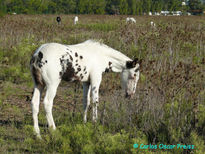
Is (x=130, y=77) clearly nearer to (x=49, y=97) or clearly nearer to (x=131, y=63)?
(x=131, y=63)

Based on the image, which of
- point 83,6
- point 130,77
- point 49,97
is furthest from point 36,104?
point 83,6

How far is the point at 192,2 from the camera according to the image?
383ft

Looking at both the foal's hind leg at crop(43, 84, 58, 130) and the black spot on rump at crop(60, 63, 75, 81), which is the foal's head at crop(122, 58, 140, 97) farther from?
the foal's hind leg at crop(43, 84, 58, 130)

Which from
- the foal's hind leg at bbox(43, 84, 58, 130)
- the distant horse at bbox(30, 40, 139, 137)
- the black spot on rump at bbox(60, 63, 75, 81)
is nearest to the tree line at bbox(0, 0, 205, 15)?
the distant horse at bbox(30, 40, 139, 137)

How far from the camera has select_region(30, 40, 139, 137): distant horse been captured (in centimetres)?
498

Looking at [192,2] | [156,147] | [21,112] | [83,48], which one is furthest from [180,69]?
[192,2]

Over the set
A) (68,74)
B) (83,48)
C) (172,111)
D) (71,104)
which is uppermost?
(83,48)

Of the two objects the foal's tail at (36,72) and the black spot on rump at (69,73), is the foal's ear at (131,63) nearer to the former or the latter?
the black spot on rump at (69,73)

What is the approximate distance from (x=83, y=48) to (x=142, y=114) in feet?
5.51

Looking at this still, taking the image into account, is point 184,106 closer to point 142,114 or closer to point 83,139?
point 142,114

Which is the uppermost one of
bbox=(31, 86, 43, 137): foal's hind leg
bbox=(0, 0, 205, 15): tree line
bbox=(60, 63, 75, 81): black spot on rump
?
bbox=(0, 0, 205, 15): tree line

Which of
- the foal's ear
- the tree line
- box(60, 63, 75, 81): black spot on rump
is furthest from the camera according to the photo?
the tree line

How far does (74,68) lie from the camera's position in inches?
208

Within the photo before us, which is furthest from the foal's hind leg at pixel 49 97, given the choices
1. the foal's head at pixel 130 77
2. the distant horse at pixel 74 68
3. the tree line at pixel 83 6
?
the tree line at pixel 83 6
